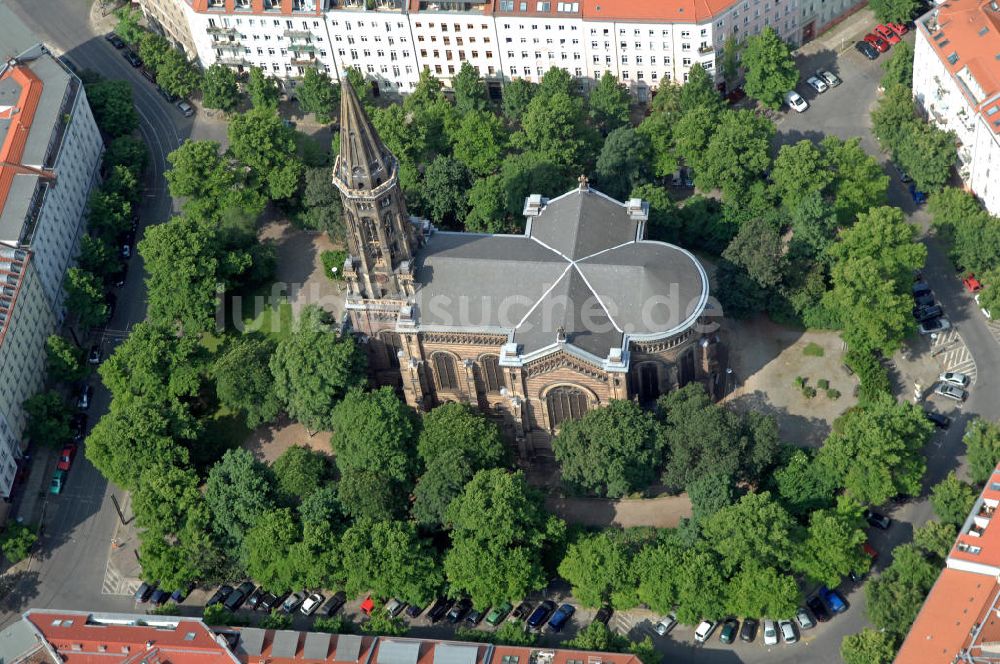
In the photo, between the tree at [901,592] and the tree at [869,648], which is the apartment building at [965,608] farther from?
the tree at [869,648]

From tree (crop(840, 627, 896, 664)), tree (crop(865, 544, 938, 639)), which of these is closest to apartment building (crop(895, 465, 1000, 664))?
tree (crop(865, 544, 938, 639))

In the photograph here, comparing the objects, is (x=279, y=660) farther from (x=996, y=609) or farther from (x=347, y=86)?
(x=996, y=609)

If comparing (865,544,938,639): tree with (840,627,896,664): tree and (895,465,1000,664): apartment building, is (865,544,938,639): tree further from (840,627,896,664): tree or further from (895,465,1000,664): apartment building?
(895,465,1000,664): apartment building

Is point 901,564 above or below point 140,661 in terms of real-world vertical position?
above

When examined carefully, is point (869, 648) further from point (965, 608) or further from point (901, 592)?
point (965, 608)

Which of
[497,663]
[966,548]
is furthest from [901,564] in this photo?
[497,663]

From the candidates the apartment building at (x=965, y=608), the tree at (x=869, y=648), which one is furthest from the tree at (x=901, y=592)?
the apartment building at (x=965, y=608)
